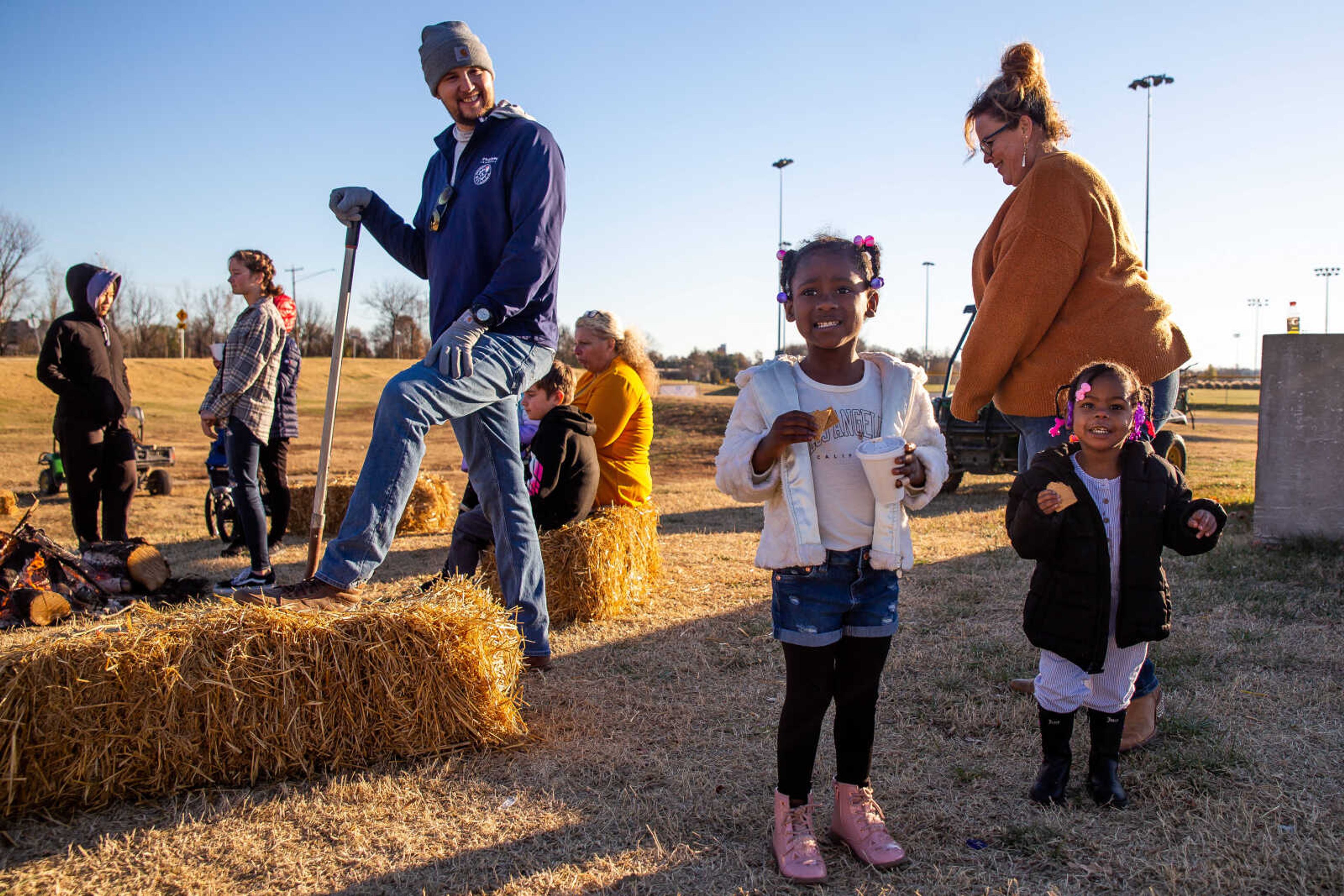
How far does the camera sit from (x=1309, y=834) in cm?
235

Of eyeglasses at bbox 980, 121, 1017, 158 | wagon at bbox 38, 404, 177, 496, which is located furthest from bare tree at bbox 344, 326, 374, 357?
eyeglasses at bbox 980, 121, 1017, 158

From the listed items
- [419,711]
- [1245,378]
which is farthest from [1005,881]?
[1245,378]

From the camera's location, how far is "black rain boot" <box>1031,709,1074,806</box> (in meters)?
2.62

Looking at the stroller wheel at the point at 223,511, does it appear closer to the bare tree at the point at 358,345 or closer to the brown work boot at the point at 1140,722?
the brown work boot at the point at 1140,722

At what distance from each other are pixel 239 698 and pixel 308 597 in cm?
37

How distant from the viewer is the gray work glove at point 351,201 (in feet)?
12.3

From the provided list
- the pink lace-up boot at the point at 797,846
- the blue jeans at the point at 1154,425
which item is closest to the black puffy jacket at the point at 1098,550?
the blue jeans at the point at 1154,425

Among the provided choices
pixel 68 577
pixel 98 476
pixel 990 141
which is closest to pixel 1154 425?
pixel 990 141

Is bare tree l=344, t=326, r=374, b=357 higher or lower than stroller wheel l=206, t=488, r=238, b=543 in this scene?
higher

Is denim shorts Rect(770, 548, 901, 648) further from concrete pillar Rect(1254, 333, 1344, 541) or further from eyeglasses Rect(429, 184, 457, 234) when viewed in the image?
Result: concrete pillar Rect(1254, 333, 1344, 541)

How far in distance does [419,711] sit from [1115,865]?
2.04 m

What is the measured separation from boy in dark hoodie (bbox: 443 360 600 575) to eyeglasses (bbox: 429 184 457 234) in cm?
120

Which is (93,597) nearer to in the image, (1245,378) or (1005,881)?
(1005,881)

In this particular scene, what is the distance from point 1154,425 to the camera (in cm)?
293
